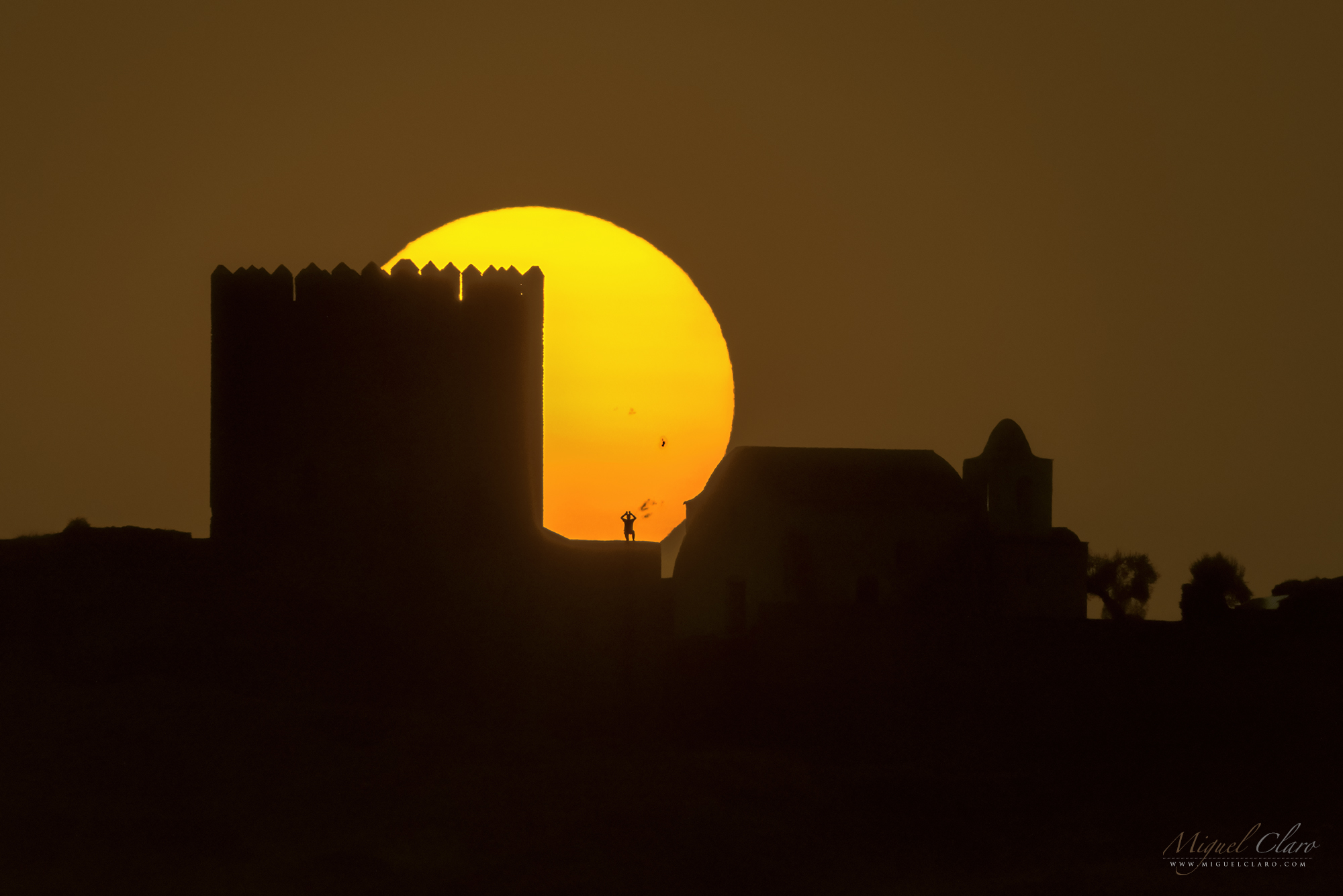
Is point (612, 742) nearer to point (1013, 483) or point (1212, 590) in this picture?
point (1212, 590)

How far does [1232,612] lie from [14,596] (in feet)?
63.4

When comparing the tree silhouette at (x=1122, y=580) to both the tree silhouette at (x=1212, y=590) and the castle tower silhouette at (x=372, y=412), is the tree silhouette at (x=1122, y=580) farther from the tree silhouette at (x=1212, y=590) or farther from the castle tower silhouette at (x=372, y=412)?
the castle tower silhouette at (x=372, y=412)

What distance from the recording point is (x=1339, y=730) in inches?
1254

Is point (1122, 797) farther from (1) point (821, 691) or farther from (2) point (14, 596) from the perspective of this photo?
(2) point (14, 596)

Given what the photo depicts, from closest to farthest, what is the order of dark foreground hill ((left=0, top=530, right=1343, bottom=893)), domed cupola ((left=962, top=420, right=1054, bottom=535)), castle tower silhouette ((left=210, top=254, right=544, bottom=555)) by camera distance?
dark foreground hill ((left=0, top=530, right=1343, bottom=893)) < castle tower silhouette ((left=210, top=254, right=544, bottom=555)) < domed cupola ((left=962, top=420, right=1054, bottom=535))

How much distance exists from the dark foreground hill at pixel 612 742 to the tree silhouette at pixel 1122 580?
96.4 ft

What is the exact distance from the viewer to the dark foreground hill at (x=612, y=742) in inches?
1064

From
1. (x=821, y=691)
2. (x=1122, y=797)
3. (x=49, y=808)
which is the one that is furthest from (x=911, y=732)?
(x=49, y=808)

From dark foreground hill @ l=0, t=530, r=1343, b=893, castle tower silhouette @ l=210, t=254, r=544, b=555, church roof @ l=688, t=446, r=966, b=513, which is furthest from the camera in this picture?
church roof @ l=688, t=446, r=966, b=513

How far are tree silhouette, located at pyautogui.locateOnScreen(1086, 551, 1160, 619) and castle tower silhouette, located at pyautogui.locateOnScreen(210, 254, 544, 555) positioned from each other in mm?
32863

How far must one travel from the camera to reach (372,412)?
3231 centimetres

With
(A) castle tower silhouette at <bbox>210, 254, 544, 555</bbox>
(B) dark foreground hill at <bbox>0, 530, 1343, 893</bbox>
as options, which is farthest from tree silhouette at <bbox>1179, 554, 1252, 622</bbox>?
(A) castle tower silhouette at <bbox>210, 254, 544, 555</bbox>

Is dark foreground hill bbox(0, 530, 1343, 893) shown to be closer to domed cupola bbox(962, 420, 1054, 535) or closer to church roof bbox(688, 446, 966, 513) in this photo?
church roof bbox(688, 446, 966, 513)

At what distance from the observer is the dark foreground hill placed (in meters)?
27.0
